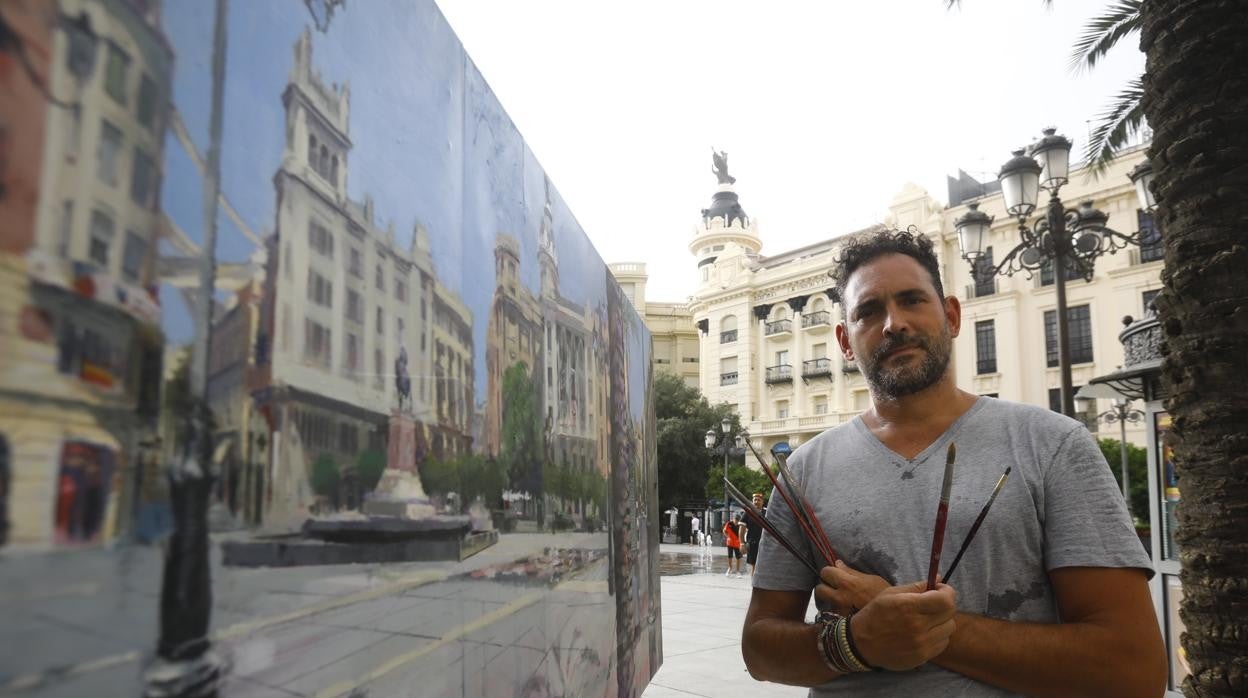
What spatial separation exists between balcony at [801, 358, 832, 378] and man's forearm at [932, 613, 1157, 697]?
39.2 metres

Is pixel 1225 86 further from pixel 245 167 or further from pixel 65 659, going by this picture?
pixel 65 659

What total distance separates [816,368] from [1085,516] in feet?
131

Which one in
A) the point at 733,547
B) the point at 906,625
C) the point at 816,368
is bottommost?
the point at 733,547

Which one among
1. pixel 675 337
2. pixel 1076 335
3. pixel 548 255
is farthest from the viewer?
pixel 675 337

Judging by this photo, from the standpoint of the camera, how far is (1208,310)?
2.87 m

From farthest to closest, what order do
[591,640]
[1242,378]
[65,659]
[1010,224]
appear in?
[1010,224], [591,640], [1242,378], [65,659]

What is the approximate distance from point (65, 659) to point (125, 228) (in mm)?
459

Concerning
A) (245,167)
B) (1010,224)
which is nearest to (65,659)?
(245,167)

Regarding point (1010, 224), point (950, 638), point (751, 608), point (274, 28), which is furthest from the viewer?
point (1010, 224)

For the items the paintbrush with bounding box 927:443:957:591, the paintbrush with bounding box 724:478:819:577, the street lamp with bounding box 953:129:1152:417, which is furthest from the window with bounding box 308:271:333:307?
the street lamp with bounding box 953:129:1152:417

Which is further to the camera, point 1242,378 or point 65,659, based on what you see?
point 1242,378

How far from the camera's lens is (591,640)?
331 cm

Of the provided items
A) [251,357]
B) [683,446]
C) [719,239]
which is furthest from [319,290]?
[719,239]

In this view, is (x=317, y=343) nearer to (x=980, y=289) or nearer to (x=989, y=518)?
(x=989, y=518)
